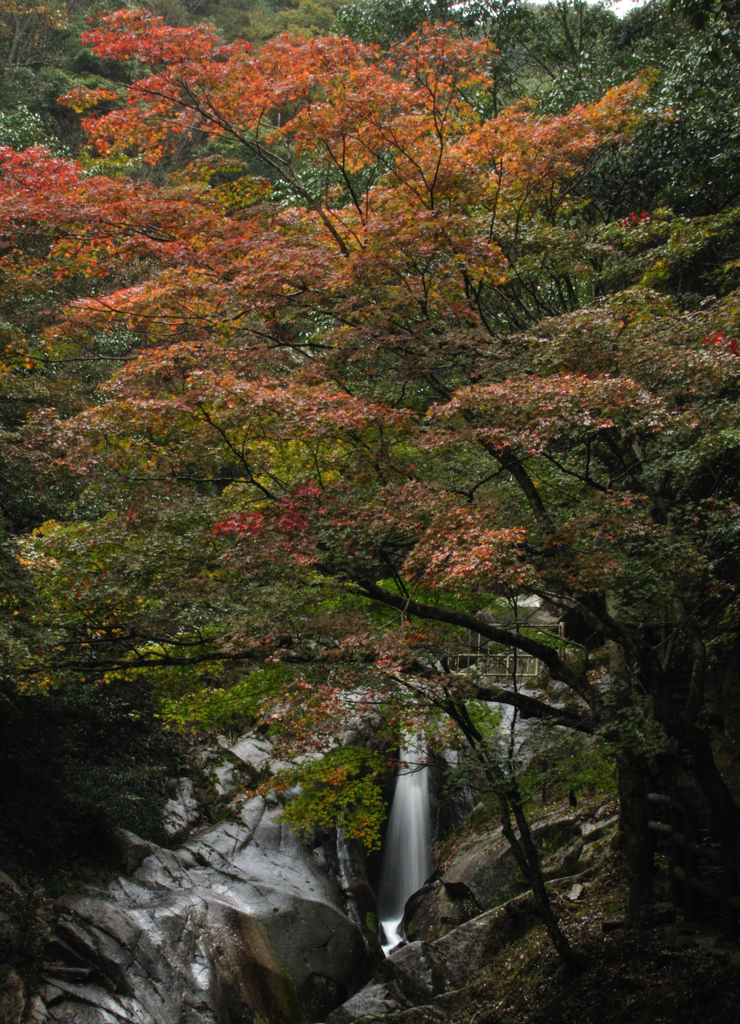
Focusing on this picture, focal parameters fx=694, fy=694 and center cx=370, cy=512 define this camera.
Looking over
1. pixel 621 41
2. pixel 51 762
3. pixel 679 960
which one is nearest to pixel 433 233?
pixel 679 960

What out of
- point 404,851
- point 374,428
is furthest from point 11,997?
point 404,851

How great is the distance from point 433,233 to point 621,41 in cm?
1297

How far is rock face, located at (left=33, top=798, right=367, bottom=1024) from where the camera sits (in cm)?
921

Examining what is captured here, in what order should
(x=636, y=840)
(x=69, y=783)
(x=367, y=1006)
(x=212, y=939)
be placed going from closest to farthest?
1. (x=636, y=840)
2. (x=367, y=1006)
3. (x=212, y=939)
4. (x=69, y=783)

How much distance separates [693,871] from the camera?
294 inches

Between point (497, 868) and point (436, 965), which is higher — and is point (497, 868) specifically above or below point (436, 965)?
above

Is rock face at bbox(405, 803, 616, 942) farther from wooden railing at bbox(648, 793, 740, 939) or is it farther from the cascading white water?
wooden railing at bbox(648, 793, 740, 939)

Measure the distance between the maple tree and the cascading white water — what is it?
774 centimetres

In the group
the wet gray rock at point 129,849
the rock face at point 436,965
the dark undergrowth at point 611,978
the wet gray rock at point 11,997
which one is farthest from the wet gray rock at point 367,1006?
the wet gray rock at point 11,997

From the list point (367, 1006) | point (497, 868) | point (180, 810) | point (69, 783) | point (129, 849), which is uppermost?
point (69, 783)

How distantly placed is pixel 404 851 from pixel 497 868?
161 inches

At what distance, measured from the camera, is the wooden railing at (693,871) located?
Answer: 6.79 metres

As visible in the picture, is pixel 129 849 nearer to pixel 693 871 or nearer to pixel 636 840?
pixel 636 840

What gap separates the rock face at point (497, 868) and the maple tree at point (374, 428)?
131 inches
